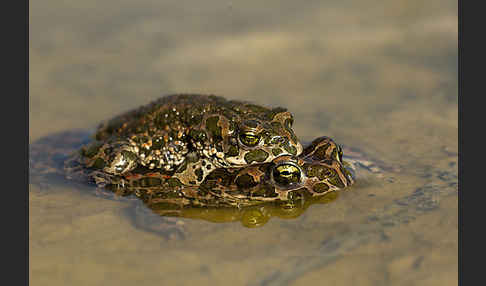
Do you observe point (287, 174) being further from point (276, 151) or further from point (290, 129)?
point (290, 129)

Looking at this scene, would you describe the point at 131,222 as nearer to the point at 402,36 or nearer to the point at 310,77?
the point at 310,77

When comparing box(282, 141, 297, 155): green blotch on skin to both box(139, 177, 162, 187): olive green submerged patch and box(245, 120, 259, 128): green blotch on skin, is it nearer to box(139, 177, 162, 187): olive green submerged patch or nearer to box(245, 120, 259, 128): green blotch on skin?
box(245, 120, 259, 128): green blotch on skin

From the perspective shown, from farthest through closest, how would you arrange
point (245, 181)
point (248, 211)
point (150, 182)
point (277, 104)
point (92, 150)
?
1. point (277, 104)
2. point (92, 150)
3. point (150, 182)
4. point (245, 181)
5. point (248, 211)

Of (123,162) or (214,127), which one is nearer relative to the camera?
(214,127)

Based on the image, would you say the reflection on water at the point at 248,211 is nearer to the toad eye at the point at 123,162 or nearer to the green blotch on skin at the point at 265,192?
the green blotch on skin at the point at 265,192

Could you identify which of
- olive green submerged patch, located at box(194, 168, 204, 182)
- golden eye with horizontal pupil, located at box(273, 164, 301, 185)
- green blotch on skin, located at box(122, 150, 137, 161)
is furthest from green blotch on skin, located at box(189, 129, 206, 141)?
golden eye with horizontal pupil, located at box(273, 164, 301, 185)

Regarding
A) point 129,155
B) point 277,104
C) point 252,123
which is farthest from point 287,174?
point 277,104

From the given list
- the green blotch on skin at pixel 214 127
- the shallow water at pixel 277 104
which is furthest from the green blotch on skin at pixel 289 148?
the green blotch on skin at pixel 214 127

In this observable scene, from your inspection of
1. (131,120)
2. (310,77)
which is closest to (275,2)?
(310,77)
